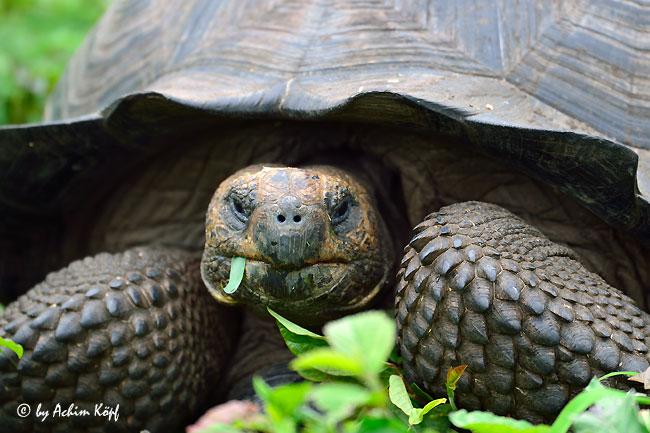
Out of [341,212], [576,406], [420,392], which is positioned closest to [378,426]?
[576,406]

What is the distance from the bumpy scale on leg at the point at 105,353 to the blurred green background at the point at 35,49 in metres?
2.70

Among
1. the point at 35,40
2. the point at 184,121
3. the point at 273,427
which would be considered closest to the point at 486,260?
the point at 273,427

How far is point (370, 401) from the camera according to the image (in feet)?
3.21

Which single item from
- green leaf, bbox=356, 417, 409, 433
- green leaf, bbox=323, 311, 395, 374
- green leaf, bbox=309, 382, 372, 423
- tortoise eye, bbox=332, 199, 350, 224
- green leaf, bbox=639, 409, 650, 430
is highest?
green leaf, bbox=323, 311, 395, 374

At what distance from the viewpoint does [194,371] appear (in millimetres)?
2264

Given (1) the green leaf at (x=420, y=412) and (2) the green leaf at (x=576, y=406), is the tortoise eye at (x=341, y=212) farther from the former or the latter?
(2) the green leaf at (x=576, y=406)

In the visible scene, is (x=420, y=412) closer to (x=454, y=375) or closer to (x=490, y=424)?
(x=454, y=375)

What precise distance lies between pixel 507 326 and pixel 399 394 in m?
0.32

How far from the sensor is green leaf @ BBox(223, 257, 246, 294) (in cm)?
195

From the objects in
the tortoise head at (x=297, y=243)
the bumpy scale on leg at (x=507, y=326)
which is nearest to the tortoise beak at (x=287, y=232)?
the tortoise head at (x=297, y=243)

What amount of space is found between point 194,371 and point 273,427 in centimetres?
127

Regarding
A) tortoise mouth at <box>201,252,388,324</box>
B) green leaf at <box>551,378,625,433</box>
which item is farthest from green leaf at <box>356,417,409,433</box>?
tortoise mouth at <box>201,252,388,324</box>

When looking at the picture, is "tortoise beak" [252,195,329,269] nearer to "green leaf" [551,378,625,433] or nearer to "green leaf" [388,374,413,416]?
"green leaf" [388,374,413,416]

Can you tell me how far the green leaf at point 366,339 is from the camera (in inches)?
36.9
